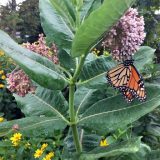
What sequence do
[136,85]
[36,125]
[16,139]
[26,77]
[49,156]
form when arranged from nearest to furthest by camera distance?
1. [136,85]
2. [36,125]
3. [26,77]
4. [49,156]
5. [16,139]

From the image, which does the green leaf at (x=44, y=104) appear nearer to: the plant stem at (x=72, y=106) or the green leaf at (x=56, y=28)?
the plant stem at (x=72, y=106)

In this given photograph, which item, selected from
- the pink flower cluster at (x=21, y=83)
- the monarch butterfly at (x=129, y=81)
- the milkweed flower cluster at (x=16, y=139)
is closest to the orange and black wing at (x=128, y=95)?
the monarch butterfly at (x=129, y=81)

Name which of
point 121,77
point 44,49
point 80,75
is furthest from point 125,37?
point 44,49

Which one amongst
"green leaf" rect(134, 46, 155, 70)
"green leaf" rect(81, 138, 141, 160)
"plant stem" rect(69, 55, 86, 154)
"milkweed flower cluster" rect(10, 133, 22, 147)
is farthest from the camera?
"milkweed flower cluster" rect(10, 133, 22, 147)

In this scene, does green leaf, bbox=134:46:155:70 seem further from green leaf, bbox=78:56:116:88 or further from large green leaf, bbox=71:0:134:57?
large green leaf, bbox=71:0:134:57

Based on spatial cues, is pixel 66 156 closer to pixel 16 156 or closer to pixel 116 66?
pixel 116 66

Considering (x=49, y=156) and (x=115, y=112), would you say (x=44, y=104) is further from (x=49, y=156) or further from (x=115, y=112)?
(x=49, y=156)

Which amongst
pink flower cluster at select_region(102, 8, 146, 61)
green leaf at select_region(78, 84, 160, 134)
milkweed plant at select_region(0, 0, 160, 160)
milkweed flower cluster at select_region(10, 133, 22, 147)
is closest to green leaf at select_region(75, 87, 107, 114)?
milkweed plant at select_region(0, 0, 160, 160)
